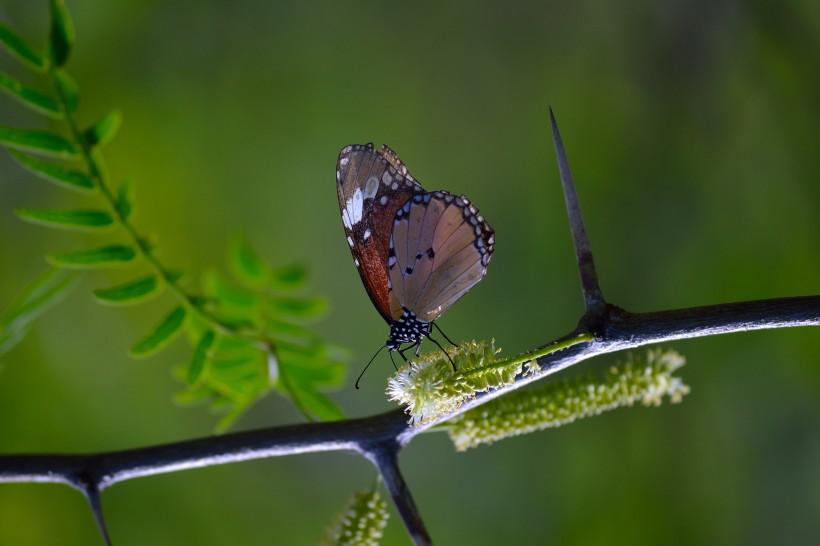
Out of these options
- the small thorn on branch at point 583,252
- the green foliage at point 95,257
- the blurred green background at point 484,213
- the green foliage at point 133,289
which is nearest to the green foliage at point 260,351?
the green foliage at point 133,289

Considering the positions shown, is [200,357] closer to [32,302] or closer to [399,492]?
[32,302]

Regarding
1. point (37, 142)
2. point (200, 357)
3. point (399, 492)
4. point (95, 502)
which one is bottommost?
point (399, 492)

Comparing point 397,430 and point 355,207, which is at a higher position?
point 355,207

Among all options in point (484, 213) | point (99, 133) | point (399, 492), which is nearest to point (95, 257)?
point (99, 133)

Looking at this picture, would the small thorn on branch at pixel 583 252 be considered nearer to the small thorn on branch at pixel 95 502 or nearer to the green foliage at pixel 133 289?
the green foliage at pixel 133 289

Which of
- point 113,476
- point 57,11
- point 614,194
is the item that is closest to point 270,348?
point 113,476

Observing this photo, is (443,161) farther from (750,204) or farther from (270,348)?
(270,348)

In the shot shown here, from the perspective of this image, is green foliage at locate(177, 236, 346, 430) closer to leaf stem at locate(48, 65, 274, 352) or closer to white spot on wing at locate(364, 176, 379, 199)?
leaf stem at locate(48, 65, 274, 352)
